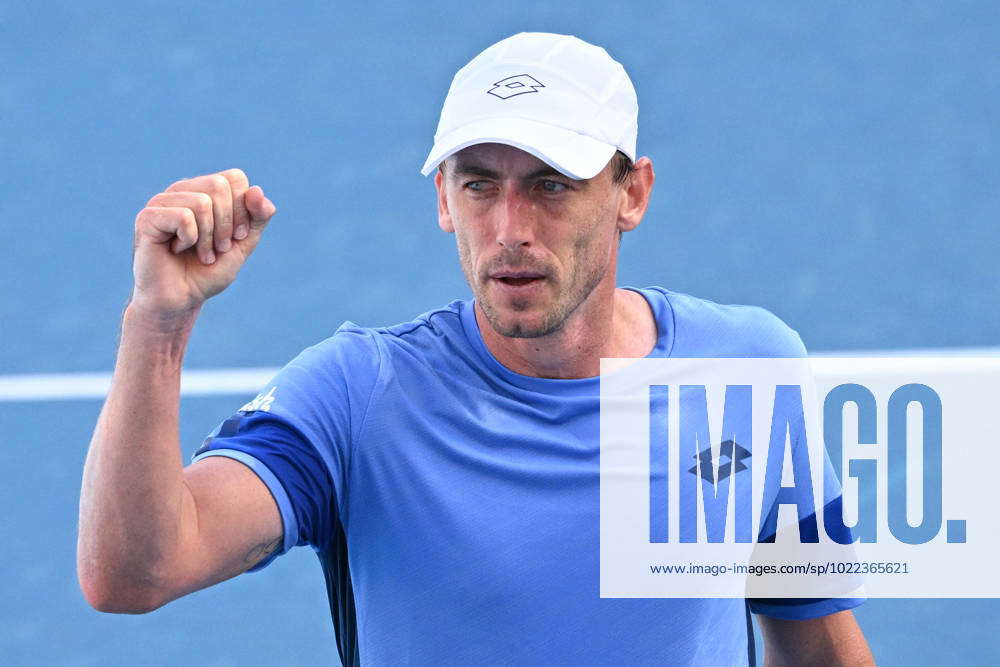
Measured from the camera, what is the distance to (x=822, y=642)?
3125 mm

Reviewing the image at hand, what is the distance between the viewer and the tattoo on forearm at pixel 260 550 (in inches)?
93.4

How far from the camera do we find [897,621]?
5.60 metres

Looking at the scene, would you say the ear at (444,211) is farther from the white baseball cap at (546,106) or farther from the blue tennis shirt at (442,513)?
the blue tennis shirt at (442,513)

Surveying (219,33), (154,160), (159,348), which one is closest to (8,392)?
(154,160)

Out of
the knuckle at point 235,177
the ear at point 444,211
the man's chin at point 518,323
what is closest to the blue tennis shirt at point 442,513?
the man's chin at point 518,323

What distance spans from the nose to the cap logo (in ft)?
0.61

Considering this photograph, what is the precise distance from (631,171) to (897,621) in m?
3.19

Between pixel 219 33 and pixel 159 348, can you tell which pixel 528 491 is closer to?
pixel 159 348

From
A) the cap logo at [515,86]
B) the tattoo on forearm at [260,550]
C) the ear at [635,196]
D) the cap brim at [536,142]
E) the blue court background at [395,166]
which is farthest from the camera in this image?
the blue court background at [395,166]

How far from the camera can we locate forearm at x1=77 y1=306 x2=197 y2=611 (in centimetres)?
211

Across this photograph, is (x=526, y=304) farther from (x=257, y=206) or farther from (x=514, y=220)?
(x=257, y=206)

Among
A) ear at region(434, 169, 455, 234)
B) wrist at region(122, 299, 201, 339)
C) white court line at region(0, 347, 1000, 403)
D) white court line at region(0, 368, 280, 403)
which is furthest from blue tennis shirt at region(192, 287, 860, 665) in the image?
white court line at region(0, 368, 280, 403)

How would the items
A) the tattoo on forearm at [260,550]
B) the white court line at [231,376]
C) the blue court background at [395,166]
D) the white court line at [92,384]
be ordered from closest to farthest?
the tattoo on forearm at [260,550]
the white court line at [231,376]
the white court line at [92,384]
the blue court background at [395,166]

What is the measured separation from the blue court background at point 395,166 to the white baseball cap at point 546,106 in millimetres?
3364
